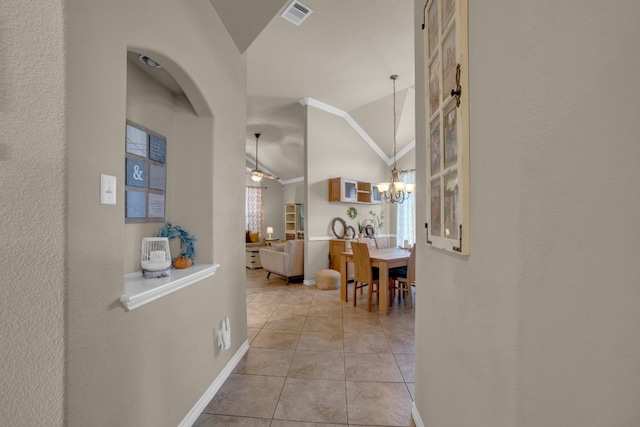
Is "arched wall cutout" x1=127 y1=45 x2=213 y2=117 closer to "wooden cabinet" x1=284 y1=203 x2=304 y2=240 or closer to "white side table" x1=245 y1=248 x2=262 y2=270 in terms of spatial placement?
"white side table" x1=245 y1=248 x2=262 y2=270

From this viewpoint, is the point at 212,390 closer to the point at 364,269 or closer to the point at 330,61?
the point at 364,269

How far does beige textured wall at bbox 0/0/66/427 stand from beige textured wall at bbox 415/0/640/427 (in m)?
1.33

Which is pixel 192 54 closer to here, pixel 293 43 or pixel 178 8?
pixel 178 8

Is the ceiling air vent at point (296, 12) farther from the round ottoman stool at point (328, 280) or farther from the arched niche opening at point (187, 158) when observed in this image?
the round ottoman stool at point (328, 280)

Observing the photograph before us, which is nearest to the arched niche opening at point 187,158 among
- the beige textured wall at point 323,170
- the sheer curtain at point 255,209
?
the beige textured wall at point 323,170

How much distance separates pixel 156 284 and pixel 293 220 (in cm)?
798

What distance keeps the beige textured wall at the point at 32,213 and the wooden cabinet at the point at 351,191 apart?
176 inches

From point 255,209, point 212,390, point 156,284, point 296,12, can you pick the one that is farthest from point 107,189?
point 255,209

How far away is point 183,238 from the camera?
1.80m

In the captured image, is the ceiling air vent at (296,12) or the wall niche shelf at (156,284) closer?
the wall niche shelf at (156,284)

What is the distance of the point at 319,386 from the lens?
1.94m

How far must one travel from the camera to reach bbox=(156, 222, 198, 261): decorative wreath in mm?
1763

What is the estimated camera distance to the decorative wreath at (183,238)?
5.78 feet

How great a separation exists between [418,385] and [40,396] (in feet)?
5.58
